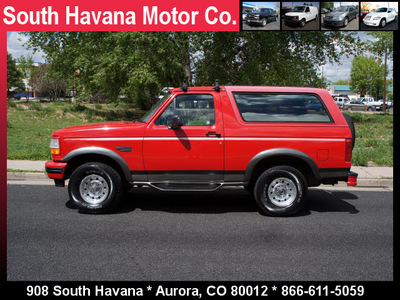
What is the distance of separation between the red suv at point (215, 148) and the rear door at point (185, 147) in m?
0.02

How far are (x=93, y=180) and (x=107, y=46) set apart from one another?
1496cm

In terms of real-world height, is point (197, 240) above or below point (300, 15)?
below

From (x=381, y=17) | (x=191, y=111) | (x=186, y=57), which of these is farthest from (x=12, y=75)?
(x=191, y=111)

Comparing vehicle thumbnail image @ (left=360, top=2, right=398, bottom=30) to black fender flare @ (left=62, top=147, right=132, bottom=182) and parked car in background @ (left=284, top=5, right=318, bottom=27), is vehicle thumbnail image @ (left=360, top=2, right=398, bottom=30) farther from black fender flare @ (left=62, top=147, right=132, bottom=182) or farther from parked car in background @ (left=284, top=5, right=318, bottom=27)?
black fender flare @ (left=62, top=147, right=132, bottom=182)

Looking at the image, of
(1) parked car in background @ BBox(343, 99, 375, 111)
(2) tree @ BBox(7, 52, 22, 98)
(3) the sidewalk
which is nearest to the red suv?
(3) the sidewalk

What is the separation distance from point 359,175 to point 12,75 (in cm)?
6459

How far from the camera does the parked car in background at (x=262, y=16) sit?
53.6ft

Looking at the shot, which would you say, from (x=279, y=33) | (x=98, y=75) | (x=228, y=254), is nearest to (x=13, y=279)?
(x=228, y=254)

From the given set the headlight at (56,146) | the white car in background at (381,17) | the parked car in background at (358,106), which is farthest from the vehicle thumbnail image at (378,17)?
the parked car in background at (358,106)

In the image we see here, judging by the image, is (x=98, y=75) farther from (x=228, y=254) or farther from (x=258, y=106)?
(x=228, y=254)

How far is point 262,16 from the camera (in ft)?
54.3

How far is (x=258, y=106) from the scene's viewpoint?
6.79m

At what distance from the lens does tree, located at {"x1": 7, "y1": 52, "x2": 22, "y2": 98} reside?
Answer: 62.6m

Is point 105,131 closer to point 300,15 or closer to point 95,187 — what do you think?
point 95,187
